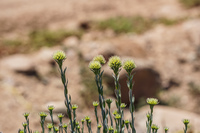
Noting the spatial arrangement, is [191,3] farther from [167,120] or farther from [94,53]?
[167,120]

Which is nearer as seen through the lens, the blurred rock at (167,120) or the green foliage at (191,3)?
the blurred rock at (167,120)

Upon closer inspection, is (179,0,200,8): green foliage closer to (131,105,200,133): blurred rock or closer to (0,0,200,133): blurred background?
(0,0,200,133): blurred background

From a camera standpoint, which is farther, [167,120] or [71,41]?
[71,41]

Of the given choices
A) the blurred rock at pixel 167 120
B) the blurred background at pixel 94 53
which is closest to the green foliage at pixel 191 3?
the blurred background at pixel 94 53

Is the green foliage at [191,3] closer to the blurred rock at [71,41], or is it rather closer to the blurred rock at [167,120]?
the blurred rock at [71,41]

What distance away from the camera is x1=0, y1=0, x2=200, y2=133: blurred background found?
20.3ft

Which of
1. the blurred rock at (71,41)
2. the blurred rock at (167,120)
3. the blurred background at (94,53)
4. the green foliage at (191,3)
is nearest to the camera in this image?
the blurred rock at (167,120)

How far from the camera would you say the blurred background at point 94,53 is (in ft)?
20.3

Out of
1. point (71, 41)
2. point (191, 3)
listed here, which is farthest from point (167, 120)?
point (191, 3)

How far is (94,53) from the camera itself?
7852mm

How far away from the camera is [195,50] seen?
960cm

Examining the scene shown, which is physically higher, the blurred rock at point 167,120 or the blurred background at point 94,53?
the blurred background at point 94,53

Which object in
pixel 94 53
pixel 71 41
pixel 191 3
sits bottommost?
pixel 94 53

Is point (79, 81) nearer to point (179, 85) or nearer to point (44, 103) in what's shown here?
point (44, 103)
